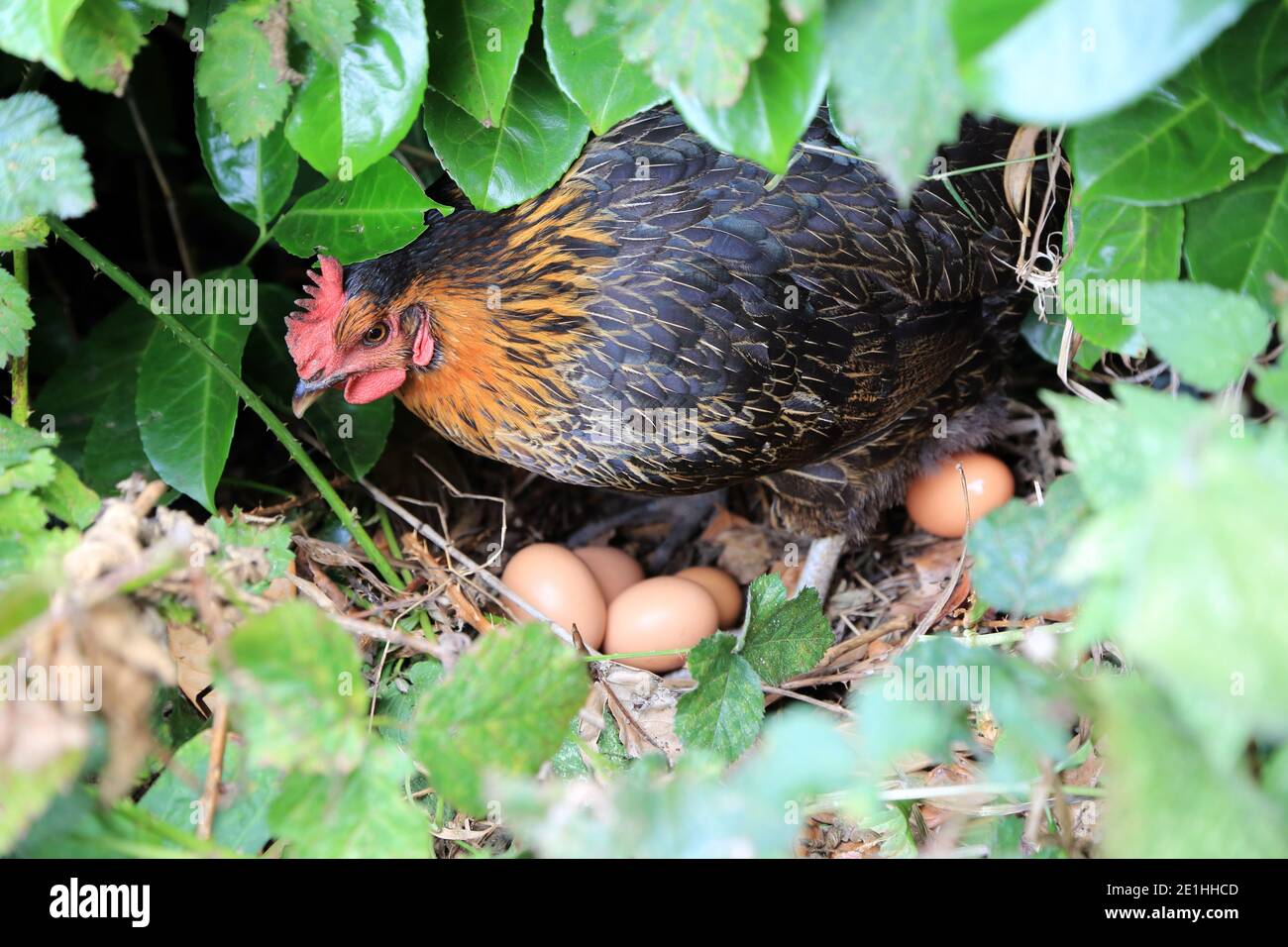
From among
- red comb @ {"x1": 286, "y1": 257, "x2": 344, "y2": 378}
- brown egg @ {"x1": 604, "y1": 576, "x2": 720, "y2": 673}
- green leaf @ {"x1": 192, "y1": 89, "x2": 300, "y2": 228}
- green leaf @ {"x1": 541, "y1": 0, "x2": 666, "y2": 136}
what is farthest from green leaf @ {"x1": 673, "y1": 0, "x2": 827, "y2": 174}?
brown egg @ {"x1": 604, "y1": 576, "x2": 720, "y2": 673}

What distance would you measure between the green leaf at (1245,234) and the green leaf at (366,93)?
123cm

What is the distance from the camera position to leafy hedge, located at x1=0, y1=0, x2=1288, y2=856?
0.94 m

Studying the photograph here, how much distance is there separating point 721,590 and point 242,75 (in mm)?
1530

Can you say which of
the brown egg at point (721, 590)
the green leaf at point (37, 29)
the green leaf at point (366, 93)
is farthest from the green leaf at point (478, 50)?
the brown egg at point (721, 590)

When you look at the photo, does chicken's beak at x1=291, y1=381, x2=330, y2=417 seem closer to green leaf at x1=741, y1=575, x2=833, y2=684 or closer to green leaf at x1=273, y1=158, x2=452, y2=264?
green leaf at x1=273, y1=158, x2=452, y2=264

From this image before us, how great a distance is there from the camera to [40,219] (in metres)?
1.68

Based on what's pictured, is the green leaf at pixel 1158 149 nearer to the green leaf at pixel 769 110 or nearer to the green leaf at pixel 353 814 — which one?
the green leaf at pixel 769 110

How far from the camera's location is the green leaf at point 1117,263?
1593mm

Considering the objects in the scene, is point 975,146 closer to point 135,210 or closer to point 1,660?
point 1,660

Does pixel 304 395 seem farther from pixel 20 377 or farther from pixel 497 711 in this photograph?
pixel 497 711

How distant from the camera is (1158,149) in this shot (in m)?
1.48

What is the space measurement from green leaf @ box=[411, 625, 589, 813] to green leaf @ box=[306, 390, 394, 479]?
3.65ft

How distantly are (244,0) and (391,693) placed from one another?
1.21m

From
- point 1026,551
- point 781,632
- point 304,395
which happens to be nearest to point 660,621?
point 781,632
